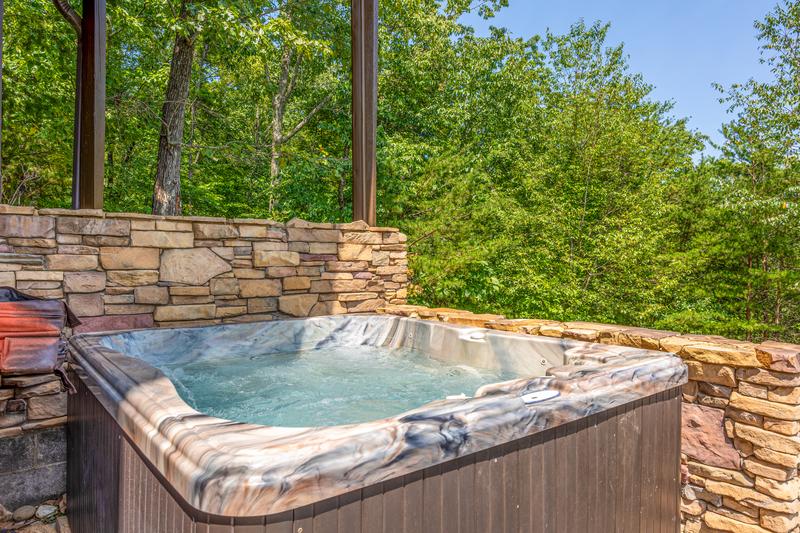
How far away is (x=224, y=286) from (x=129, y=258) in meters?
0.53

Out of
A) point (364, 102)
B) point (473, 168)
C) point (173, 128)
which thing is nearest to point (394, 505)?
point (364, 102)

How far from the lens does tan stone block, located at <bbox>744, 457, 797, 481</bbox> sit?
5.09 ft

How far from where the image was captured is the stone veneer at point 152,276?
2.06 meters

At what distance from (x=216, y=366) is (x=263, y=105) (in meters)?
8.34

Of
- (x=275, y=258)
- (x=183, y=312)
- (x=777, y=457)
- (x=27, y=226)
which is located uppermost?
(x=27, y=226)

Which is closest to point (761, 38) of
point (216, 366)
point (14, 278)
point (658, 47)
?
point (658, 47)

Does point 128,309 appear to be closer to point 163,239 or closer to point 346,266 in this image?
point 163,239

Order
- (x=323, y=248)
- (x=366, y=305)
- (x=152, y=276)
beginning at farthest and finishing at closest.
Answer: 1. (x=366, y=305)
2. (x=323, y=248)
3. (x=152, y=276)

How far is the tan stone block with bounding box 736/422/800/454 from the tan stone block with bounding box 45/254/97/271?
2901 mm

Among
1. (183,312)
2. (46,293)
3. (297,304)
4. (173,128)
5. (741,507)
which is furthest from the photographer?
(173,128)

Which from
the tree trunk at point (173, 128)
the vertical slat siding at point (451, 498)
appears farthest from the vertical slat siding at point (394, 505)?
the tree trunk at point (173, 128)

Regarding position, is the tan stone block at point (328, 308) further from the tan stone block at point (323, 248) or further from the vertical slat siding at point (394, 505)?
the vertical slat siding at point (394, 505)

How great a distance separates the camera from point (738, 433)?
1.65 meters

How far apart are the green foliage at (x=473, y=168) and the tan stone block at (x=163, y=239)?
3.38 metres
